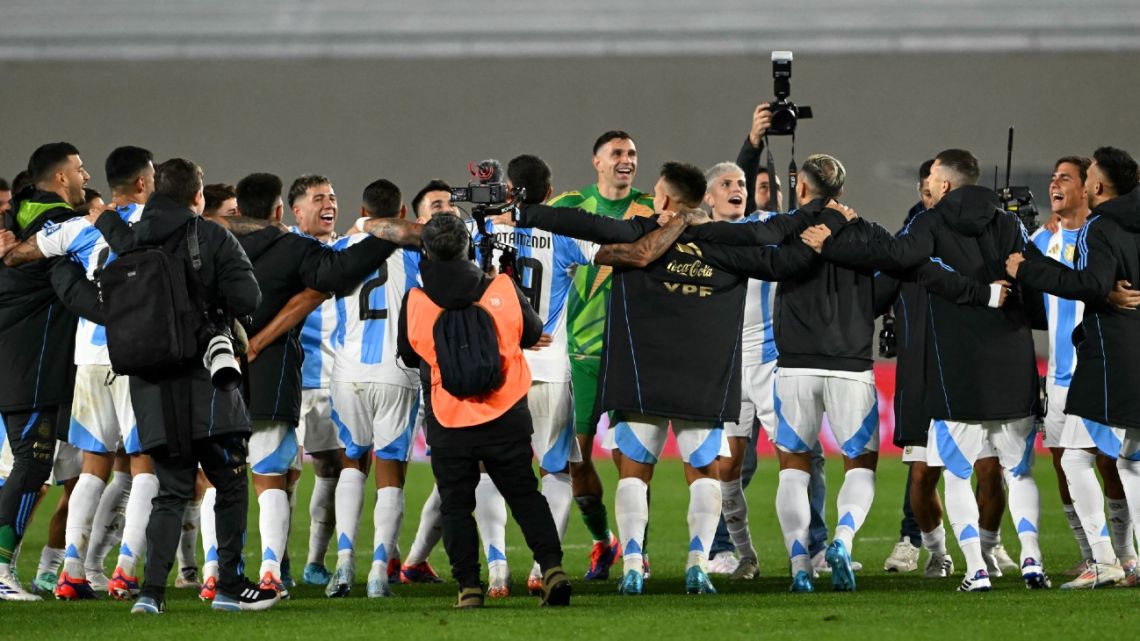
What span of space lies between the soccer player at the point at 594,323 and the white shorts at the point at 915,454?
153 cm

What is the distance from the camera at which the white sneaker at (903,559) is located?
27.2ft

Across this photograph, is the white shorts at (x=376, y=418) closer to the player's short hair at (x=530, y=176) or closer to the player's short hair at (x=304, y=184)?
the player's short hair at (x=304, y=184)

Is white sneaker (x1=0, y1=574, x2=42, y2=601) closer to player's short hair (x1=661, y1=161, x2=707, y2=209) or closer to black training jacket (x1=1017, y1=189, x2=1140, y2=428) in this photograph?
player's short hair (x1=661, y1=161, x2=707, y2=209)

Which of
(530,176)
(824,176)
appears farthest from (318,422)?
(824,176)

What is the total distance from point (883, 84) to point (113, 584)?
46.7 ft

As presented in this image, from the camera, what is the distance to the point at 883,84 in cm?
1933

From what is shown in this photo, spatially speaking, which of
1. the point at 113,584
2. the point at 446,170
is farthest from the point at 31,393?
the point at 446,170

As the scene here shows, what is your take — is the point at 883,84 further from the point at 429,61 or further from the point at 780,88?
the point at 780,88

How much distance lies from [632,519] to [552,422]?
1.90 feet

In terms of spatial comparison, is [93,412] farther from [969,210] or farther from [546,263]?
[969,210]

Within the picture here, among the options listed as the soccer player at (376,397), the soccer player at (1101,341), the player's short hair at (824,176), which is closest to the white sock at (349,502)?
the soccer player at (376,397)

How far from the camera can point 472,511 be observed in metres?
6.22

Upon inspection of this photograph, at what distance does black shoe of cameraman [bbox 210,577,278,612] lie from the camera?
6160mm

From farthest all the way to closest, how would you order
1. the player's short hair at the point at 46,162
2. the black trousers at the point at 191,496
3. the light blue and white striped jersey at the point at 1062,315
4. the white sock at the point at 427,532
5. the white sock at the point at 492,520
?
the light blue and white striped jersey at the point at 1062,315 → the white sock at the point at 427,532 → the player's short hair at the point at 46,162 → the white sock at the point at 492,520 → the black trousers at the point at 191,496
